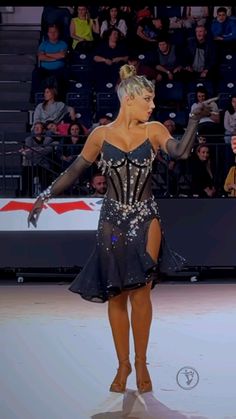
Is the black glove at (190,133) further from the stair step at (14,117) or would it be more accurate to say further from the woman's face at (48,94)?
the stair step at (14,117)

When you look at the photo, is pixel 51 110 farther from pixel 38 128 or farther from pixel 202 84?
pixel 202 84

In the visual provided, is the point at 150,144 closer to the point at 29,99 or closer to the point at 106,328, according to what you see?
the point at 106,328

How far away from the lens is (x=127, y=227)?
5.44 meters

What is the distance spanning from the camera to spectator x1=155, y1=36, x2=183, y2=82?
1302 cm

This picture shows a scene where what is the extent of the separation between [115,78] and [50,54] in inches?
40.5

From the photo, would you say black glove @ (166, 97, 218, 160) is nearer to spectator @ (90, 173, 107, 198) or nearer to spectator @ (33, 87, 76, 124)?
spectator @ (90, 173, 107, 198)

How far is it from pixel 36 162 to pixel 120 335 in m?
6.01

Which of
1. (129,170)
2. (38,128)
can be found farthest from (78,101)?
(129,170)

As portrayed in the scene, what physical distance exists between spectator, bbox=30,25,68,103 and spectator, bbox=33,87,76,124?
33.4 inches

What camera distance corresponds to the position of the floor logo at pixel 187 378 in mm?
5438

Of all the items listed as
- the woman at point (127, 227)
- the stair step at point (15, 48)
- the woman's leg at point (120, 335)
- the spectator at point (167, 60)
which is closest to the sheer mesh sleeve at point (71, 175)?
the woman at point (127, 227)

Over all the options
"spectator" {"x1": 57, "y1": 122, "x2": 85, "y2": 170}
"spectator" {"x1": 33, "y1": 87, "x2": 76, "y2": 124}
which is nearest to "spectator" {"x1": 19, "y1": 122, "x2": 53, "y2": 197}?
"spectator" {"x1": 57, "y1": 122, "x2": 85, "y2": 170}

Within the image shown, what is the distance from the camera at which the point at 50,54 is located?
13438 mm

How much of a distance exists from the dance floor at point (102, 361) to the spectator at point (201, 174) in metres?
1.68
